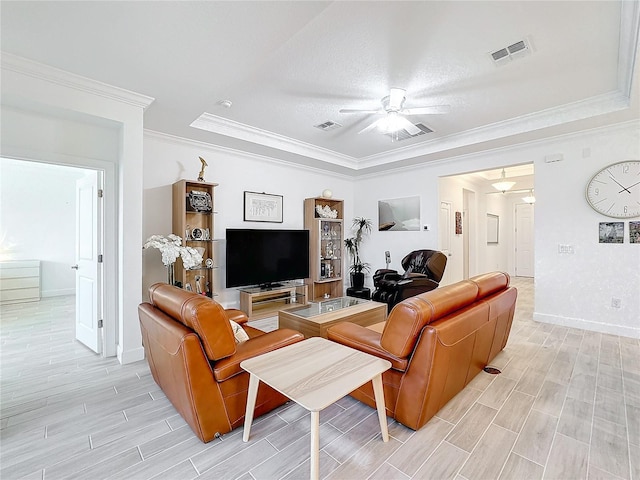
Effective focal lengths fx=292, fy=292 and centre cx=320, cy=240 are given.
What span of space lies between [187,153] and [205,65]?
2.07 meters

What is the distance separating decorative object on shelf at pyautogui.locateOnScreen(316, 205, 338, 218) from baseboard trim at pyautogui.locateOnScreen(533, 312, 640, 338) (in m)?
3.71

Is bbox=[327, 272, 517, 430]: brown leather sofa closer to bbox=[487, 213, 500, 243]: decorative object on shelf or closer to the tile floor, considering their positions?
the tile floor

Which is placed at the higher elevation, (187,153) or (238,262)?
(187,153)

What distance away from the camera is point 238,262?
439cm

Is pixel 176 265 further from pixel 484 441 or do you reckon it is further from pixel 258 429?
pixel 484 441

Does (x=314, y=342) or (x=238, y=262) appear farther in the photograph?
(x=238, y=262)

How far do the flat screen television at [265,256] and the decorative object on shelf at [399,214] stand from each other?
6.18 ft

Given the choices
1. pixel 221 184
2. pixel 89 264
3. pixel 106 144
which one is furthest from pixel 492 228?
pixel 89 264

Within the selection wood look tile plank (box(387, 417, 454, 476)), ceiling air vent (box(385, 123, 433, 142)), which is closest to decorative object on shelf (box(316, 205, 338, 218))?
ceiling air vent (box(385, 123, 433, 142))

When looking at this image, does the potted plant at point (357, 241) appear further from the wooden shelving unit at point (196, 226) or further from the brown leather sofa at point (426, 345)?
the brown leather sofa at point (426, 345)

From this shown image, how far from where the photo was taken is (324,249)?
19.0 ft

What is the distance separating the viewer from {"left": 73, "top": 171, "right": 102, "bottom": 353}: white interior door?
3143 millimetres

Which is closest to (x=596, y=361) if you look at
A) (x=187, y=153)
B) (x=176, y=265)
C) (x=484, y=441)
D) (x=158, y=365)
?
(x=484, y=441)

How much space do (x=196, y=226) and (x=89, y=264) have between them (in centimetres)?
132
